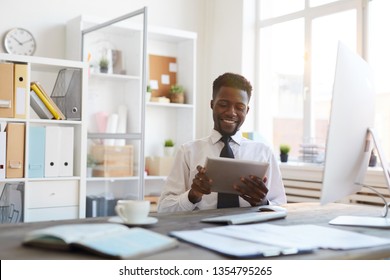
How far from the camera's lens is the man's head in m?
2.07

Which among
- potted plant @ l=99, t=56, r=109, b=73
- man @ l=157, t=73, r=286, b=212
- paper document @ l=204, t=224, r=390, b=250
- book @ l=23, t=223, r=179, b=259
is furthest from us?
potted plant @ l=99, t=56, r=109, b=73

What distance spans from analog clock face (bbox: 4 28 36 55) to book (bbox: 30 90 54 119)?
3.10 ft

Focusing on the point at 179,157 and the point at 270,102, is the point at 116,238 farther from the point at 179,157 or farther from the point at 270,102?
the point at 270,102

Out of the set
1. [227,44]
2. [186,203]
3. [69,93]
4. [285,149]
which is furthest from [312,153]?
[186,203]

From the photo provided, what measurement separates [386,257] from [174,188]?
1027mm

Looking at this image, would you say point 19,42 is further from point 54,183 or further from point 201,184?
point 201,184

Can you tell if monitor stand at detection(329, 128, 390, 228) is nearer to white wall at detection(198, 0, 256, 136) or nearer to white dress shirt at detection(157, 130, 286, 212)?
white dress shirt at detection(157, 130, 286, 212)

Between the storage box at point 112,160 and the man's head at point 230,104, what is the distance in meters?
2.02

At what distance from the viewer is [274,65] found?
4855 millimetres

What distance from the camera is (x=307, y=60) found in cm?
445

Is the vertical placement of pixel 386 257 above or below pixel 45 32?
below

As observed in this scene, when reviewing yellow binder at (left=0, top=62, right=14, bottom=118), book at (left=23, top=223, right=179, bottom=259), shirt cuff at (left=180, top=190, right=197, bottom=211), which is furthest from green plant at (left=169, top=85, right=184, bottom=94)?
book at (left=23, top=223, right=179, bottom=259)

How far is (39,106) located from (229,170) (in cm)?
182
